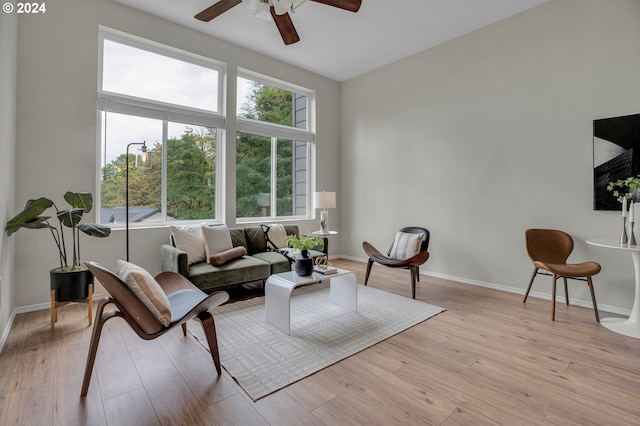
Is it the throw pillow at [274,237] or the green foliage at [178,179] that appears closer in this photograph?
the green foliage at [178,179]

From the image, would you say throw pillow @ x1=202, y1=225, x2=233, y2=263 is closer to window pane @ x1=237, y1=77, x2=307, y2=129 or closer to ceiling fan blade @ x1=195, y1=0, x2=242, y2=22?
window pane @ x1=237, y1=77, x2=307, y2=129

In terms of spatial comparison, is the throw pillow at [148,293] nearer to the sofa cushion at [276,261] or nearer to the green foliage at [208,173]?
the sofa cushion at [276,261]

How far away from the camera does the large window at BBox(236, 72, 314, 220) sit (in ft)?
16.6

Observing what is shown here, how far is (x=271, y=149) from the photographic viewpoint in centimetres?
550

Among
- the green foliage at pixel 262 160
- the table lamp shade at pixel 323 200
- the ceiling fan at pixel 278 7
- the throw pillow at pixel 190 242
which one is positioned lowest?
the throw pillow at pixel 190 242

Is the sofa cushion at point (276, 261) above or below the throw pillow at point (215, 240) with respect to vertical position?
below

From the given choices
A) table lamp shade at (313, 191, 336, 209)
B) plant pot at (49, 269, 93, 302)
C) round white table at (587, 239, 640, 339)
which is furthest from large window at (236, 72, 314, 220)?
round white table at (587, 239, 640, 339)

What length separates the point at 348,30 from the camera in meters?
4.32

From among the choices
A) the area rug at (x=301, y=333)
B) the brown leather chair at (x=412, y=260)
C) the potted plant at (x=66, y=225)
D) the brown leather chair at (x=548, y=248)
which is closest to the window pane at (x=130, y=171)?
the potted plant at (x=66, y=225)

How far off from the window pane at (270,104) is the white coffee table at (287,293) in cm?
313

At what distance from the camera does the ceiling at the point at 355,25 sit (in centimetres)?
378

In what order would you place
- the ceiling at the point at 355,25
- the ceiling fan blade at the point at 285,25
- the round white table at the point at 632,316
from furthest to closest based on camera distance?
the ceiling at the point at 355,25, the ceiling fan blade at the point at 285,25, the round white table at the point at 632,316

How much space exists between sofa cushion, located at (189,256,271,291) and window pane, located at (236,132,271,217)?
1.35 m

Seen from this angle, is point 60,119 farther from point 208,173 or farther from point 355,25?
point 355,25
